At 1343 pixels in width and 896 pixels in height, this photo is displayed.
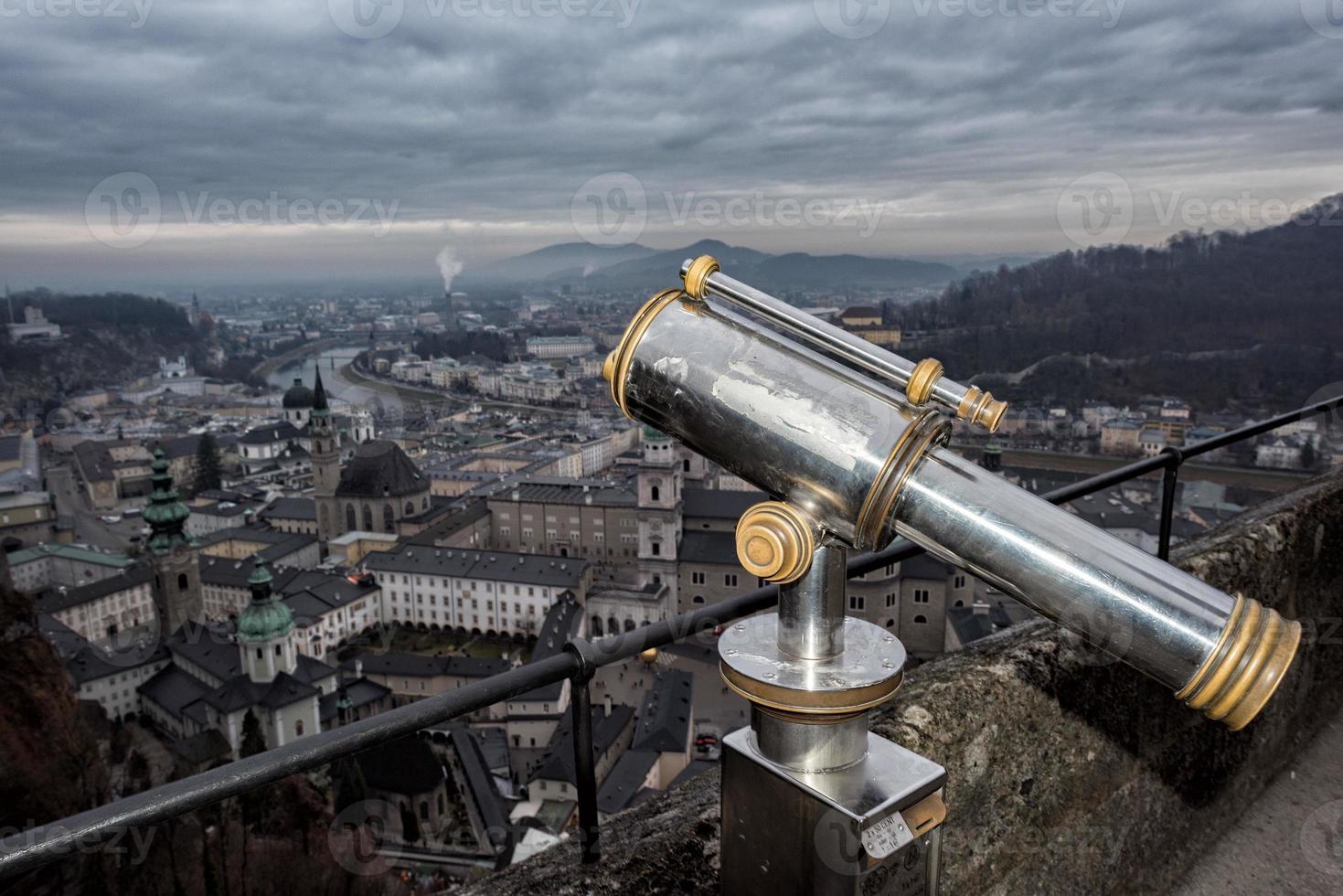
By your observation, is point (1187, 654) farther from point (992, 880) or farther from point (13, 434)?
point (13, 434)

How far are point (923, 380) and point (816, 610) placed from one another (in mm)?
495

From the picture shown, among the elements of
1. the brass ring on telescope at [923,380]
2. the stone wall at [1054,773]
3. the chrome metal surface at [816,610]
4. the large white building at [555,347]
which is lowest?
the large white building at [555,347]

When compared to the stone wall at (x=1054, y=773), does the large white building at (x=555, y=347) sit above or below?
below

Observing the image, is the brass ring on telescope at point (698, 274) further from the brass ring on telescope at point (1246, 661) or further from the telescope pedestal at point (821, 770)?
the brass ring on telescope at point (1246, 661)

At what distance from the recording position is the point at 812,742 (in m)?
1.64

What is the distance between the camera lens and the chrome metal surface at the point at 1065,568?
4.19 ft

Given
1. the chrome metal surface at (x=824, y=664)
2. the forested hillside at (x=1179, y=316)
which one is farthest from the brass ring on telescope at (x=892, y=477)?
the forested hillside at (x=1179, y=316)

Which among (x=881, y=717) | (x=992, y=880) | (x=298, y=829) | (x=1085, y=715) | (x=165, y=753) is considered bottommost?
(x=165, y=753)

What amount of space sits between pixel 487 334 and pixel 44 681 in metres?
106

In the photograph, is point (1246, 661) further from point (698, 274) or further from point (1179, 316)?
point (1179, 316)

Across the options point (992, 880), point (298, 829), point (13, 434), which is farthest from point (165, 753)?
point (13, 434)

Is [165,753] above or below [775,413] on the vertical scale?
below

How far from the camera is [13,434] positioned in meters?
90.6

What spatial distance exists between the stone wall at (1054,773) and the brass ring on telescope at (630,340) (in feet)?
3.74
